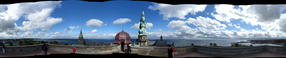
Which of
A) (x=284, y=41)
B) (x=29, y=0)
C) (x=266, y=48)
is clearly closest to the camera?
(x=29, y=0)

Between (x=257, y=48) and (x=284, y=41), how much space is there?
50 centimetres

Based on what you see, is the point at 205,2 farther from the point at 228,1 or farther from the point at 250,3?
the point at 250,3

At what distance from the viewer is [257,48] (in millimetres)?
1714

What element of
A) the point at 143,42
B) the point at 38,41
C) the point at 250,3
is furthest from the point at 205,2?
the point at 143,42

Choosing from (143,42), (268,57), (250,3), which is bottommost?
(143,42)

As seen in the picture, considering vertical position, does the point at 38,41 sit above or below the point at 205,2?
below

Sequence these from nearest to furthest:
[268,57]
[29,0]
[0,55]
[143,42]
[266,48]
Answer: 1. [29,0]
2. [268,57]
3. [0,55]
4. [266,48]
5. [143,42]

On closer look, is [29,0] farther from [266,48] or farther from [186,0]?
[266,48]

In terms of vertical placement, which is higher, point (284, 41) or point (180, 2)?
point (180, 2)

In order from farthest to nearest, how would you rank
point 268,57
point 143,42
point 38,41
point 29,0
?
point 143,42 → point 38,41 → point 268,57 → point 29,0

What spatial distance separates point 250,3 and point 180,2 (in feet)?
1.63

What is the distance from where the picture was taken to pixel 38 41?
2.84 meters

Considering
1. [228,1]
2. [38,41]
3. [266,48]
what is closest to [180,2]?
[228,1]

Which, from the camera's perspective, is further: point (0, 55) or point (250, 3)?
point (0, 55)
